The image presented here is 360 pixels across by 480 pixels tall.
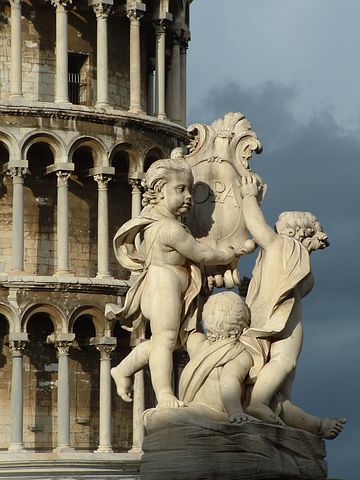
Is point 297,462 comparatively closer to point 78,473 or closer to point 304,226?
point 304,226

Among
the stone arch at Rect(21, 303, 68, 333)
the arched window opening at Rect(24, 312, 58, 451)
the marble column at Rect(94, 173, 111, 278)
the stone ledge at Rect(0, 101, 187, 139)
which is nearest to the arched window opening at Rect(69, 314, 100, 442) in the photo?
the arched window opening at Rect(24, 312, 58, 451)

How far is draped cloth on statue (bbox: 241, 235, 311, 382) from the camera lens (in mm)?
18672

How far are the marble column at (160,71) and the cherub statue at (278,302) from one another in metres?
52.0

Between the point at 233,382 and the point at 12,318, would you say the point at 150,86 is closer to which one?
the point at 12,318

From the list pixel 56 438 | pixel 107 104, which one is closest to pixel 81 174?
pixel 107 104

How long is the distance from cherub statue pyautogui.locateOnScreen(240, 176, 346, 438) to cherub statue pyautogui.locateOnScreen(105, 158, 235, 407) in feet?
1.24

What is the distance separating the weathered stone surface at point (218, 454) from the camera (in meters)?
18.0

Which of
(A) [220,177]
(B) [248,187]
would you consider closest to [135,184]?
(A) [220,177]

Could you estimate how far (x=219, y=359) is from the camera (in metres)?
18.5

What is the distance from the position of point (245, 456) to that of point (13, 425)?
162 ft

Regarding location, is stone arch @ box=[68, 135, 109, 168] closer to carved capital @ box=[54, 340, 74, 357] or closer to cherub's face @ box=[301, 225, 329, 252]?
carved capital @ box=[54, 340, 74, 357]

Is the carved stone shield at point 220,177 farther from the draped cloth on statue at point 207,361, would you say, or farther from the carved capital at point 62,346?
the carved capital at point 62,346

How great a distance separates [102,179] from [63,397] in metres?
6.56

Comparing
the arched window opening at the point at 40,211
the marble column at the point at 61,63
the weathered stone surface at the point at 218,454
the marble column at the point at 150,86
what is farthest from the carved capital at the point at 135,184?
the weathered stone surface at the point at 218,454
